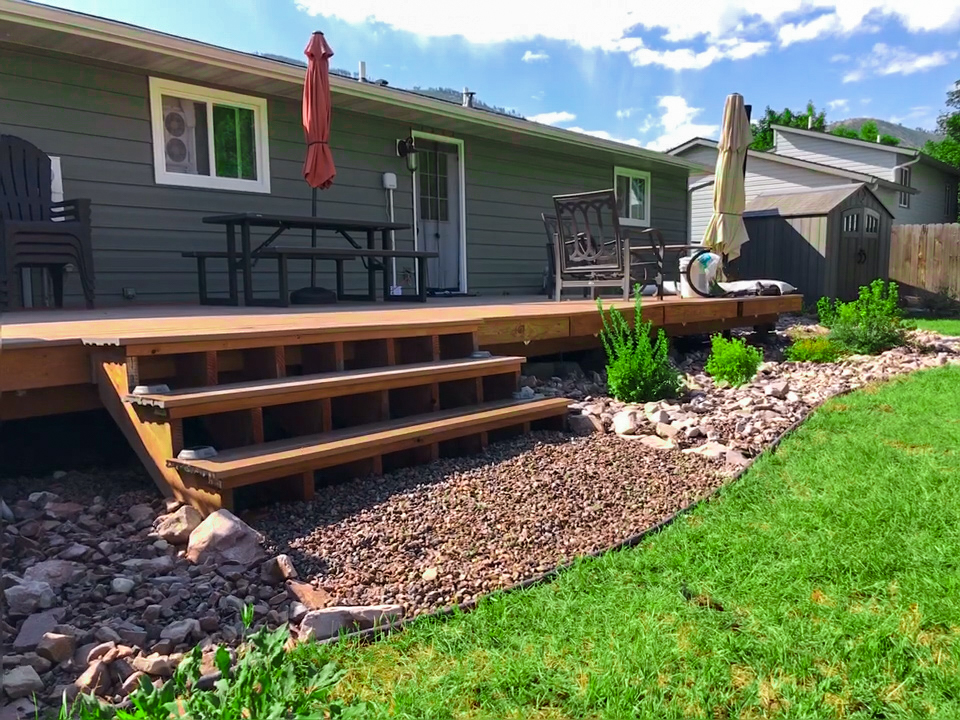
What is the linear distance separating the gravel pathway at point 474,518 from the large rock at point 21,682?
0.68 metres

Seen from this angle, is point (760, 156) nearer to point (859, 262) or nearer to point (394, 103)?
point (859, 262)

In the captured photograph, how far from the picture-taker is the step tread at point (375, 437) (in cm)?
226

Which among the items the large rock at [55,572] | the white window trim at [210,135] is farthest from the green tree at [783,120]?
the large rock at [55,572]

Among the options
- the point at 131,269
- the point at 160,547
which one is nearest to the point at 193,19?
the point at 131,269

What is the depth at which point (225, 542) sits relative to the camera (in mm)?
2078

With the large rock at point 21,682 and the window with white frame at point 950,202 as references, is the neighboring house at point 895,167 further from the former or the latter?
the large rock at point 21,682

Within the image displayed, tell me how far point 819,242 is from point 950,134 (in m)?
29.3

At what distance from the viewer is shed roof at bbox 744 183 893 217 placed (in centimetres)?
1180

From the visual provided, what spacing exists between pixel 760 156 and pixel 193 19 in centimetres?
1786

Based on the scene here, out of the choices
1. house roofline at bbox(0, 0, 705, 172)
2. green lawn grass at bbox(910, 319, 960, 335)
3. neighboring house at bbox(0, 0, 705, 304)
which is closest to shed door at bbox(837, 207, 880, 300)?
green lawn grass at bbox(910, 319, 960, 335)

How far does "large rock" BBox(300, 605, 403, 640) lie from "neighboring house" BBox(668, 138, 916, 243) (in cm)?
1839

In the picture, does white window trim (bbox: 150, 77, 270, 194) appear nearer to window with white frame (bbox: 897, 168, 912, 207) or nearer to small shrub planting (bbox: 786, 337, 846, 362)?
small shrub planting (bbox: 786, 337, 846, 362)

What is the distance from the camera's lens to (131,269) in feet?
19.4

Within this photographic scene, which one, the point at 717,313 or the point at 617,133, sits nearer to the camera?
the point at 717,313
